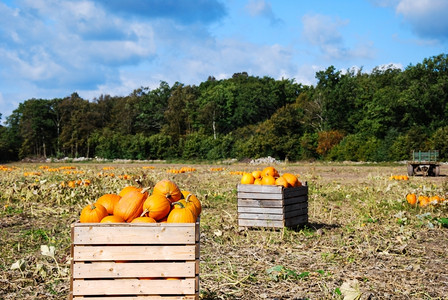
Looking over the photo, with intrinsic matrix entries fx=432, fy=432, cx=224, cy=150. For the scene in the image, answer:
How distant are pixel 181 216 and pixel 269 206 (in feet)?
12.7

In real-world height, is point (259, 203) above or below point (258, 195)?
below

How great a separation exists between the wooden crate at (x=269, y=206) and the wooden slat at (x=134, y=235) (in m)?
4.14

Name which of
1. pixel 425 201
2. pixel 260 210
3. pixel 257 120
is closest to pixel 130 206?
pixel 260 210

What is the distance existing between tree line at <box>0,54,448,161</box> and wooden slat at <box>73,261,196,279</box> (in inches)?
1461

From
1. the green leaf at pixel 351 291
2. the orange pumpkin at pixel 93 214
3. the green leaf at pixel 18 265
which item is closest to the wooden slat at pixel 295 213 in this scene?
the green leaf at pixel 351 291

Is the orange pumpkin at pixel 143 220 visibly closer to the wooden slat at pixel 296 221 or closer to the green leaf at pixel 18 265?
the green leaf at pixel 18 265

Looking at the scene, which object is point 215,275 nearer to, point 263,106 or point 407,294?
point 407,294

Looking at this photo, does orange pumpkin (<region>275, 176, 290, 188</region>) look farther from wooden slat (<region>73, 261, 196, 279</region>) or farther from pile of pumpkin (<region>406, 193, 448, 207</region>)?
wooden slat (<region>73, 261, 196, 279</region>)

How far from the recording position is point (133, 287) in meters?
3.35

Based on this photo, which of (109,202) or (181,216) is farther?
(109,202)

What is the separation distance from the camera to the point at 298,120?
50.6 meters

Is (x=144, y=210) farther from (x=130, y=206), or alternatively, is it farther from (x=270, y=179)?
(x=270, y=179)

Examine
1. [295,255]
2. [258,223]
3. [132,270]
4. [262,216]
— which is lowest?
[295,255]

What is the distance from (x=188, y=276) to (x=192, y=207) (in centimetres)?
74
